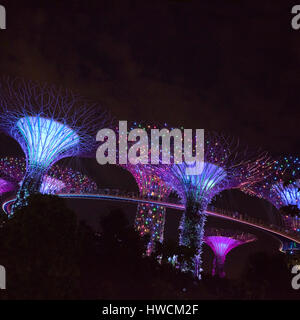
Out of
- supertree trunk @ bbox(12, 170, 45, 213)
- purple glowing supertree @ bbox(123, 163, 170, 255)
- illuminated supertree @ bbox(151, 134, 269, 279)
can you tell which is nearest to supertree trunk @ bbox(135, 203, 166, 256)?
purple glowing supertree @ bbox(123, 163, 170, 255)

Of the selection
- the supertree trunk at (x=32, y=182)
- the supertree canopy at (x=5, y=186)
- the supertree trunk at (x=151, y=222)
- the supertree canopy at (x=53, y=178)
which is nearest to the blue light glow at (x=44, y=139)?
the supertree trunk at (x=32, y=182)

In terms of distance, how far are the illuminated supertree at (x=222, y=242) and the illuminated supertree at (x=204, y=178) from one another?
16.8m

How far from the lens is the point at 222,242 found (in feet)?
138

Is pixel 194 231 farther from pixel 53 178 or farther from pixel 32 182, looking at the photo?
pixel 53 178

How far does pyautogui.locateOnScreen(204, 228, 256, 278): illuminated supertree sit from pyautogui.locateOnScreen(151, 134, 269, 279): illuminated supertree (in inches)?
662

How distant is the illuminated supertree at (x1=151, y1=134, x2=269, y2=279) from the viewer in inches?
969

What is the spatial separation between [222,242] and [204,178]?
19.2 metres

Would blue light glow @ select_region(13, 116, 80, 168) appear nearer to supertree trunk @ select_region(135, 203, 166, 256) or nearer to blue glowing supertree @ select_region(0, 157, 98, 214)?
supertree trunk @ select_region(135, 203, 166, 256)

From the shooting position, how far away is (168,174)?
26.8 metres

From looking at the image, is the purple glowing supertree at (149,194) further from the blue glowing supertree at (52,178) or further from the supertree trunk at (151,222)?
the blue glowing supertree at (52,178)

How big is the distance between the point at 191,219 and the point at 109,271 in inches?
434

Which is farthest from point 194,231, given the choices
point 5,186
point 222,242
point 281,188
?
point 5,186

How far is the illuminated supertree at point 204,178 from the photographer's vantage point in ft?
80.7
